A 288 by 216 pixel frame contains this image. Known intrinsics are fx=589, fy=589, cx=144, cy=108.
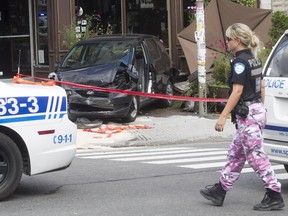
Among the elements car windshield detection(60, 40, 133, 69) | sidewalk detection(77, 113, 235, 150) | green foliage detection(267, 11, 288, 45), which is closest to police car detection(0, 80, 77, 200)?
sidewalk detection(77, 113, 235, 150)

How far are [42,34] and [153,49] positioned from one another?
16.4ft

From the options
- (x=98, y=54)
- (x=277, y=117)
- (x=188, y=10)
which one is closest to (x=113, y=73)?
(x=98, y=54)

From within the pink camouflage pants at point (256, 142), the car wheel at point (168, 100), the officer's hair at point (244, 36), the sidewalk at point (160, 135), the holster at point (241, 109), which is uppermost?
the officer's hair at point (244, 36)

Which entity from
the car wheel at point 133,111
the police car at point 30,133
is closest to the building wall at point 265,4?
the car wheel at point 133,111

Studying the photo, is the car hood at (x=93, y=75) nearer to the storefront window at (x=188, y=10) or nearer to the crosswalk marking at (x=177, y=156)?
the crosswalk marking at (x=177, y=156)

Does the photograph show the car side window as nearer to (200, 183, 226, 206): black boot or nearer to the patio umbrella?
the patio umbrella

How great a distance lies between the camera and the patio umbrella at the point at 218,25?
52.1ft

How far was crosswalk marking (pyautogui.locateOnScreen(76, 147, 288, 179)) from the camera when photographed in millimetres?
8805

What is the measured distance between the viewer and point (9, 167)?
6.31 m

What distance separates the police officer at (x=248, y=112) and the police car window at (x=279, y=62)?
2.87ft

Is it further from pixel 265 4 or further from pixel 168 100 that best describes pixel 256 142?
pixel 265 4

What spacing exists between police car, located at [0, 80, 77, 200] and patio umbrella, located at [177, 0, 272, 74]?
374 inches

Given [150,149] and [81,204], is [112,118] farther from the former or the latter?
[81,204]

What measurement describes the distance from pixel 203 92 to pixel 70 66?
3255mm
